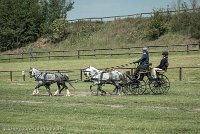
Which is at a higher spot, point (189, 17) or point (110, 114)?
point (189, 17)

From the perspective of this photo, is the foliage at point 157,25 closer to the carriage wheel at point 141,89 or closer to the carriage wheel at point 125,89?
the carriage wheel at point 141,89

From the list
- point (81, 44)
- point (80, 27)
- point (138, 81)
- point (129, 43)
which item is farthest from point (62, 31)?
point (138, 81)

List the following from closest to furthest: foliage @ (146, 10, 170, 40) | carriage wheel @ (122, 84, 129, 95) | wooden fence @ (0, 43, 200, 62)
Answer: carriage wheel @ (122, 84, 129, 95) < wooden fence @ (0, 43, 200, 62) < foliage @ (146, 10, 170, 40)

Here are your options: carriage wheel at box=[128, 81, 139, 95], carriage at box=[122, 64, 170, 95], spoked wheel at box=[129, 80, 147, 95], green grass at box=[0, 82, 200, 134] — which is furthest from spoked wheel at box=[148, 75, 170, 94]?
green grass at box=[0, 82, 200, 134]

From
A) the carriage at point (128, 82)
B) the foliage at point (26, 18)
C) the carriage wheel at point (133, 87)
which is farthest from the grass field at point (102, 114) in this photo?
the foliage at point (26, 18)

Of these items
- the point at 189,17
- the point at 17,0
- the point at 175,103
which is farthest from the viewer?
the point at 17,0

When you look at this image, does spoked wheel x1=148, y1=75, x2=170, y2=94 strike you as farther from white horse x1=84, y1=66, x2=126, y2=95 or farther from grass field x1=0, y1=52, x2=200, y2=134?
white horse x1=84, y1=66, x2=126, y2=95

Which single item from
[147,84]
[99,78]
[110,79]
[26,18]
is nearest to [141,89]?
[147,84]

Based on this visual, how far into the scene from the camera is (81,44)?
7119 centimetres

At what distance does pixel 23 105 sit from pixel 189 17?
4335 cm

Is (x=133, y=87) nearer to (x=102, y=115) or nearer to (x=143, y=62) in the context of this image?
(x=143, y=62)

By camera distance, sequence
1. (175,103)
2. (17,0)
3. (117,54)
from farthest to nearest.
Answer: (17,0) → (117,54) → (175,103)

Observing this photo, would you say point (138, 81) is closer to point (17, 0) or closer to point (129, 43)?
point (129, 43)

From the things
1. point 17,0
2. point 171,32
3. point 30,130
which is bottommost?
point 30,130
